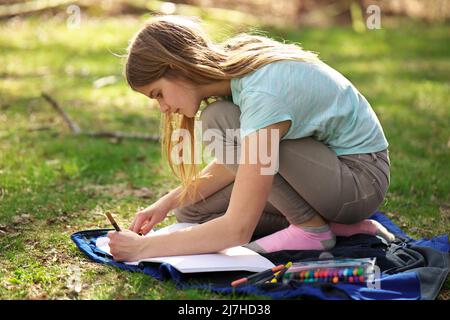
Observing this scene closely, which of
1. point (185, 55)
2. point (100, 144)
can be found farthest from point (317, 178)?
point (100, 144)

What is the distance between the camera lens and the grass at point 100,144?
277 cm

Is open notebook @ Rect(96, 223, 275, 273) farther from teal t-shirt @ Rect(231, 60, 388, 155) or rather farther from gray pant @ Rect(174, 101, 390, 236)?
teal t-shirt @ Rect(231, 60, 388, 155)

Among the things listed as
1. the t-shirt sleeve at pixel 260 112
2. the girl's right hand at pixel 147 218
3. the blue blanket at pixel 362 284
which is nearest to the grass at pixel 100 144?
the blue blanket at pixel 362 284

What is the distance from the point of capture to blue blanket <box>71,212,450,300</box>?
2.45m

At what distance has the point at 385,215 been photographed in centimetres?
336

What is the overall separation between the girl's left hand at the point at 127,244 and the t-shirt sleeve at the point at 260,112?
0.56 metres

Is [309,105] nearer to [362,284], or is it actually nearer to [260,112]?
[260,112]

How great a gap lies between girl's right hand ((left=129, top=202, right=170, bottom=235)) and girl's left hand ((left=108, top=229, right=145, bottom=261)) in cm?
26

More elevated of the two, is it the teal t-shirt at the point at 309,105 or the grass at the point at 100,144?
the teal t-shirt at the point at 309,105

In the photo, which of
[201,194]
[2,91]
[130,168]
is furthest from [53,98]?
[201,194]

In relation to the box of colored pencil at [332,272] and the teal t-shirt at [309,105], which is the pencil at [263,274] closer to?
the box of colored pencil at [332,272]

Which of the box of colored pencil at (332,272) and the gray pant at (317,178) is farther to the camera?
the gray pant at (317,178)

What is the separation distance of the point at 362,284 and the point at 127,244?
0.85 meters

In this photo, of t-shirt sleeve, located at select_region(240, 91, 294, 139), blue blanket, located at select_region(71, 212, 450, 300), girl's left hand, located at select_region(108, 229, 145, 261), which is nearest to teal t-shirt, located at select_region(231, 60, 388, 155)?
t-shirt sleeve, located at select_region(240, 91, 294, 139)
